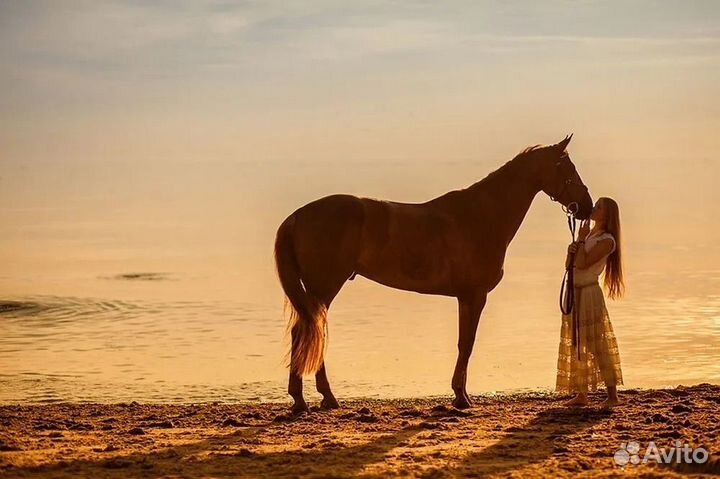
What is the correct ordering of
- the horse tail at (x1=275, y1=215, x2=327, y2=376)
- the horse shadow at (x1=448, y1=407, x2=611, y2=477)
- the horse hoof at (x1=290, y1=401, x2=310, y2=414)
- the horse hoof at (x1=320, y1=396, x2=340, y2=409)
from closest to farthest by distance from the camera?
the horse shadow at (x1=448, y1=407, x2=611, y2=477) → the horse tail at (x1=275, y1=215, x2=327, y2=376) → the horse hoof at (x1=290, y1=401, x2=310, y2=414) → the horse hoof at (x1=320, y1=396, x2=340, y2=409)

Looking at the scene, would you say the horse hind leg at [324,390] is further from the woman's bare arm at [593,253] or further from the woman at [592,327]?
the woman's bare arm at [593,253]

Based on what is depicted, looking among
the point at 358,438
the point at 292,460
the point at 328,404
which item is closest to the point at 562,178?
the point at 328,404

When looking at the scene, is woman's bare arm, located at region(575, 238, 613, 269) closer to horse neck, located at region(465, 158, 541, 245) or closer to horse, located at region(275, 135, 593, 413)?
horse, located at region(275, 135, 593, 413)

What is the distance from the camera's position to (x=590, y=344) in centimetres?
879

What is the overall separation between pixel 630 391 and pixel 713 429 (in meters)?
2.18

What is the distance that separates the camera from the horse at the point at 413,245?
881 centimetres

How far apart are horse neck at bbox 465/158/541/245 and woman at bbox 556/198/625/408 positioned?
747 mm

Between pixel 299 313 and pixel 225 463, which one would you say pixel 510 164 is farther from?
pixel 225 463

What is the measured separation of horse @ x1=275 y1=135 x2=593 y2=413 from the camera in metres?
8.81

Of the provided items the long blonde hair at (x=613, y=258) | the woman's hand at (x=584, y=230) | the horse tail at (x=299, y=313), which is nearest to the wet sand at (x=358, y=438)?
the horse tail at (x=299, y=313)

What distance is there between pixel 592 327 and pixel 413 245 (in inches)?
59.5

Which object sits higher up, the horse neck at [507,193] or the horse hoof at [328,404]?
the horse neck at [507,193]

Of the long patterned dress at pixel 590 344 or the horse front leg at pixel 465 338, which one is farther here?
the horse front leg at pixel 465 338

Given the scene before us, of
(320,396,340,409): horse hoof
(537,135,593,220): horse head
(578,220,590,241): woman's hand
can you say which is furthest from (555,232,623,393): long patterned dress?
(320,396,340,409): horse hoof
